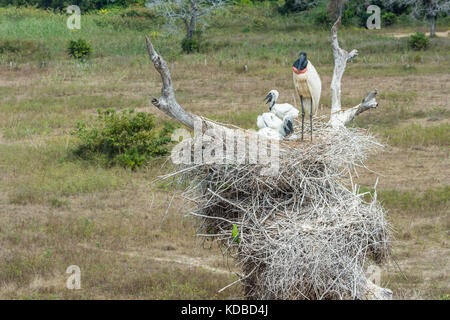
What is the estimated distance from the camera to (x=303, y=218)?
6.06 meters

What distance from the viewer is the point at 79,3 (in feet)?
139

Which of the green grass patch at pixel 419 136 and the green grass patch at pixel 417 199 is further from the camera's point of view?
the green grass patch at pixel 419 136

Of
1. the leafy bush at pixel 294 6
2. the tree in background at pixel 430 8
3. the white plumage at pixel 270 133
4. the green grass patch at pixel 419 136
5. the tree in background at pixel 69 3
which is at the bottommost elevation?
the green grass patch at pixel 419 136

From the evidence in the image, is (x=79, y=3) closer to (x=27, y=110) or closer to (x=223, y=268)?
(x=27, y=110)

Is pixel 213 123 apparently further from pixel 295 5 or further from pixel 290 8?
pixel 290 8

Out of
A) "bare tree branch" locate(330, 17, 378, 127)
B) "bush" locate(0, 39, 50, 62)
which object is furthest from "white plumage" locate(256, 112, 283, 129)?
"bush" locate(0, 39, 50, 62)

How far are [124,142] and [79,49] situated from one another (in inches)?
568

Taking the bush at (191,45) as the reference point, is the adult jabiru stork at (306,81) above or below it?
below

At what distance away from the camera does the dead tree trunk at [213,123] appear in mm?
5422

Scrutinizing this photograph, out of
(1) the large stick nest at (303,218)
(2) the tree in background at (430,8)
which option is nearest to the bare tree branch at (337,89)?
(1) the large stick nest at (303,218)

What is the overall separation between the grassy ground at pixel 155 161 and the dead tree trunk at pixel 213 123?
1.69 meters

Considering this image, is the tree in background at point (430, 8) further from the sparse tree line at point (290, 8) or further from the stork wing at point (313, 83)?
the stork wing at point (313, 83)

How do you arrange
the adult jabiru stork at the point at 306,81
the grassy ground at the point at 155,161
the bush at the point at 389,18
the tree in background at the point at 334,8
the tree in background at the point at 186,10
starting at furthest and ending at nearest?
the tree in background at the point at 334,8 → the bush at the point at 389,18 → the tree in background at the point at 186,10 → the grassy ground at the point at 155,161 → the adult jabiru stork at the point at 306,81

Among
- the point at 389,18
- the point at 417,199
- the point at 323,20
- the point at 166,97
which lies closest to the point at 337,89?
the point at 166,97
